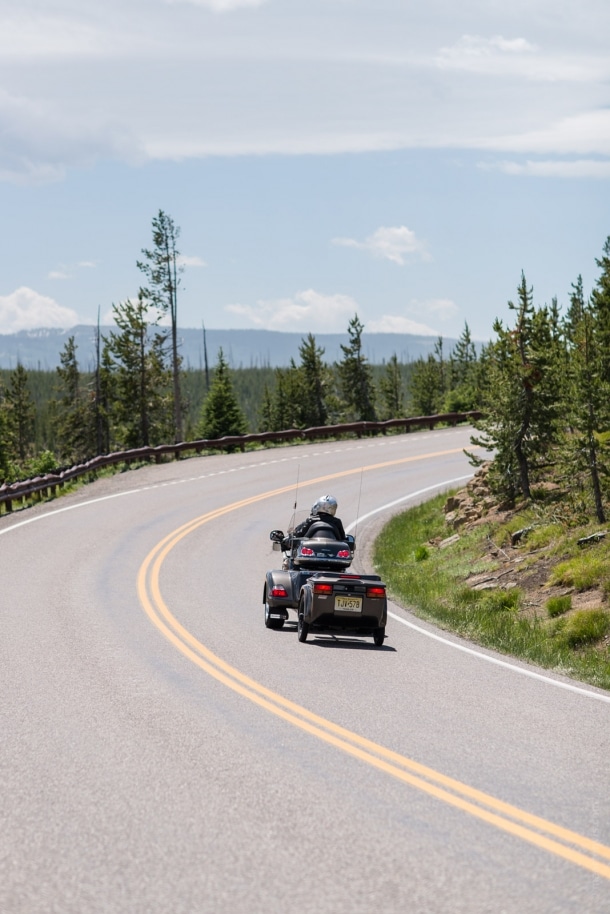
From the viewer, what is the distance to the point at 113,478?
3672 centimetres

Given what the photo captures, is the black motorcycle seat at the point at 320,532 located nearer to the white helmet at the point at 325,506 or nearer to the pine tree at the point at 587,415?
the white helmet at the point at 325,506

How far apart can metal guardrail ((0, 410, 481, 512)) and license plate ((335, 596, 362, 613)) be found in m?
18.8

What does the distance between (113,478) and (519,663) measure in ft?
90.0

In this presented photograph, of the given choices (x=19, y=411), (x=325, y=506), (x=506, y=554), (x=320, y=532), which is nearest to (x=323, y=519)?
(x=325, y=506)

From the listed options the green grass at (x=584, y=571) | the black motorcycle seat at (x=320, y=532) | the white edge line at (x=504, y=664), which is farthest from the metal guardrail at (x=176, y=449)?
the green grass at (x=584, y=571)

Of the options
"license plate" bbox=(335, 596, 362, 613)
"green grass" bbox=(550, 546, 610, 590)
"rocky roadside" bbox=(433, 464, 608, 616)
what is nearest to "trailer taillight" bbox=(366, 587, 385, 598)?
"license plate" bbox=(335, 596, 362, 613)

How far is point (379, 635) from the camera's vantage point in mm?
12656

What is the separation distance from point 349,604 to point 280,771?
19.5 feet

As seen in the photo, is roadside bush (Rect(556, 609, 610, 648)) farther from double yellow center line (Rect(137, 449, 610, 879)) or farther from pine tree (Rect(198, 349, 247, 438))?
pine tree (Rect(198, 349, 247, 438))

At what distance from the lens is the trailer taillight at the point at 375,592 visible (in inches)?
497

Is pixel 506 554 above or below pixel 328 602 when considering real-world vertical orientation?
below

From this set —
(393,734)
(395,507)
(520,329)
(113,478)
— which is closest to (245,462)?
(113,478)

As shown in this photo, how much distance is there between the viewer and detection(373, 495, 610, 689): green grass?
470 inches

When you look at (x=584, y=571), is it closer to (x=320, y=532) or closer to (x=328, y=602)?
(x=320, y=532)
